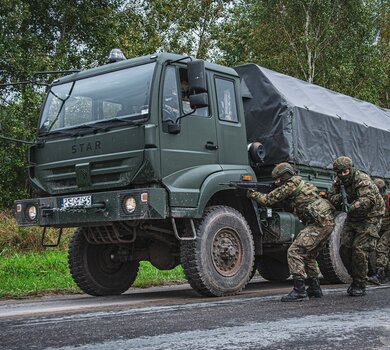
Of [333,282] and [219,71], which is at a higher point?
[219,71]

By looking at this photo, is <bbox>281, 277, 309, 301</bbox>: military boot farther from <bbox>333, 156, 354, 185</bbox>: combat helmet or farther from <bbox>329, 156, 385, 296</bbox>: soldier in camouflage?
<bbox>333, 156, 354, 185</bbox>: combat helmet

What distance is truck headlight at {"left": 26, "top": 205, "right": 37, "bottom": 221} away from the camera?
26.9ft

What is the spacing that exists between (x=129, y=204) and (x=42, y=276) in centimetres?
489

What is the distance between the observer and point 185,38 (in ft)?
83.1

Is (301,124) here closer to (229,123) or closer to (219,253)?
(229,123)

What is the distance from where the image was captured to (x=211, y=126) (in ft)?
27.0

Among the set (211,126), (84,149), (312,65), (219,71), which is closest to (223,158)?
(211,126)

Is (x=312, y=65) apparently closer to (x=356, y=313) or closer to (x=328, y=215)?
(x=328, y=215)

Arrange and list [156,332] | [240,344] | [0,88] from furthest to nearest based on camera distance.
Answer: [0,88] < [156,332] < [240,344]

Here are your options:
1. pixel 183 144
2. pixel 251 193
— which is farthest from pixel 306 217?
pixel 183 144

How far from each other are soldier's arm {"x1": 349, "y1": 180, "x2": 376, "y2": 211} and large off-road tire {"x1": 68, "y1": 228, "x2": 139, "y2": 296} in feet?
9.94

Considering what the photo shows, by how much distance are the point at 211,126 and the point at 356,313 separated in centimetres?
295

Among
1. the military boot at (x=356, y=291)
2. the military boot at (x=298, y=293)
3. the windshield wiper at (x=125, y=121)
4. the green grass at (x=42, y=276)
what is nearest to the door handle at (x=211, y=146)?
the windshield wiper at (x=125, y=121)

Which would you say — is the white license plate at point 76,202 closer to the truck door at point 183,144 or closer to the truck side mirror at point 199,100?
the truck door at point 183,144
